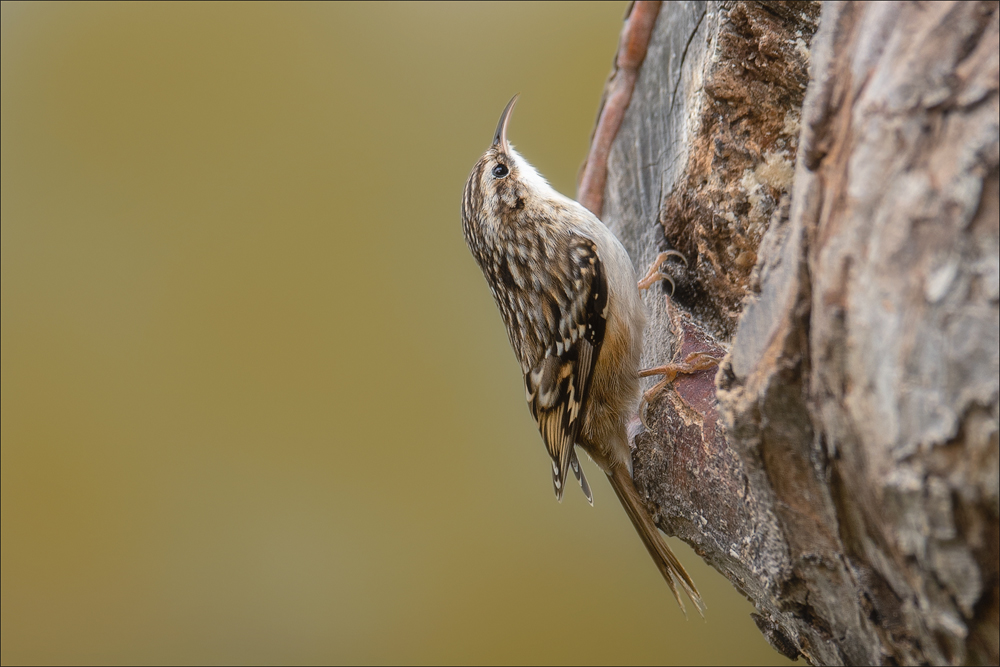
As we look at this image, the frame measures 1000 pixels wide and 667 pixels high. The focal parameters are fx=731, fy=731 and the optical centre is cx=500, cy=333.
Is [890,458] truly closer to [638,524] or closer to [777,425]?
[777,425]

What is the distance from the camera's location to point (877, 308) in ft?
2.12

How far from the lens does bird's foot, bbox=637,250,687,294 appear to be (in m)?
1.41

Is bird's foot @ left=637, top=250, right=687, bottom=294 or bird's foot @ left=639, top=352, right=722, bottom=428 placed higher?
bird's foot @ left=637, top=250, right=687, bottom=294

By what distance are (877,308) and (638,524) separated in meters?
0.79

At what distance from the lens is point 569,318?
1544 mm

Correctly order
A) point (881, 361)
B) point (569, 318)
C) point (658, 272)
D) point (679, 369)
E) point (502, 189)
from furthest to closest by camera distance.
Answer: point (502, 189)
point (569, 318)
point (658, 272)
point (679, 369)
point (881, 361)

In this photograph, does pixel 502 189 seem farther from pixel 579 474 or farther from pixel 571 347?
pixel 579 474

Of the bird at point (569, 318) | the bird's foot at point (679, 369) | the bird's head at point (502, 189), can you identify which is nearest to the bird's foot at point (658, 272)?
the bird at point (569, 318)

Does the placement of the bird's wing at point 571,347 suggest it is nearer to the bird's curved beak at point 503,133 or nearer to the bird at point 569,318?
the bird at point 569,318

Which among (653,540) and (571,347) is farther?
(571,347)

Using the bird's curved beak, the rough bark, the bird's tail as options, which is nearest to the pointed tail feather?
the bird's tail

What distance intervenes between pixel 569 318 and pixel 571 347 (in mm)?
63

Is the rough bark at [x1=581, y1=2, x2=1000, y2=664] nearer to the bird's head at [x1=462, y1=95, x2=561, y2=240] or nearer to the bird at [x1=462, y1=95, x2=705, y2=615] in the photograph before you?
the bird at [x1=462, y1=95, x2=705, y2=615]

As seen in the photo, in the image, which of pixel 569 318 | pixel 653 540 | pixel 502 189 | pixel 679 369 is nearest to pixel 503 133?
pixel 502 189
